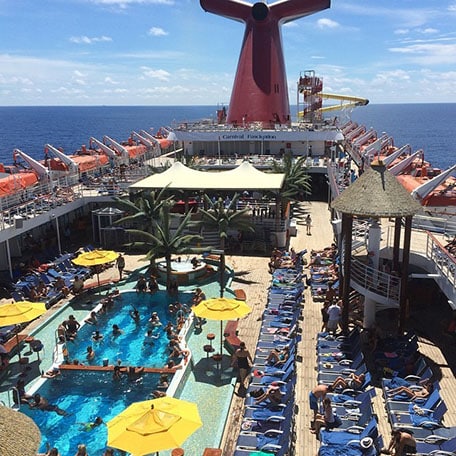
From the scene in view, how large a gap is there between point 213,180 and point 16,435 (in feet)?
56.5

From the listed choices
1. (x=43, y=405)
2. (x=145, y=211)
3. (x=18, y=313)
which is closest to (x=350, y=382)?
(x=43, y=405)

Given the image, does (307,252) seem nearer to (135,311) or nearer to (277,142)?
(135,311)

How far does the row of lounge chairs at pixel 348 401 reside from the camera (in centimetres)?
766

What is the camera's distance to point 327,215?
25.7 m

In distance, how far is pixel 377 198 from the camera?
11.1 m

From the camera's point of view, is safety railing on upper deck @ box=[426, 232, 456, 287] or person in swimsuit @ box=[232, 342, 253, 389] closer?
safety railing on upper deck @ box=[426, 232, 456, 287]

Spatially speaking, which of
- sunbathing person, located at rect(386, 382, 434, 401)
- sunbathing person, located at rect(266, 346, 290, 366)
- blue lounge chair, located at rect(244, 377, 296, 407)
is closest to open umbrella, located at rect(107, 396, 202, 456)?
blue lounge chair, located at rect(244, 377, 296, 407)

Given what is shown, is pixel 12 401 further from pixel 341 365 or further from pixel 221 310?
pixel 341 365

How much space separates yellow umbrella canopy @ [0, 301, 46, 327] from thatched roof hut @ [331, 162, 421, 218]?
740cm

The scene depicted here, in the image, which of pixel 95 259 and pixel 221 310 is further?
pixel 95 259

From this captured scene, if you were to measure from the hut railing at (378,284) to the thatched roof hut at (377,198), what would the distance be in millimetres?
1583

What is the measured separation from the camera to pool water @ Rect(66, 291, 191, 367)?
39.0ft

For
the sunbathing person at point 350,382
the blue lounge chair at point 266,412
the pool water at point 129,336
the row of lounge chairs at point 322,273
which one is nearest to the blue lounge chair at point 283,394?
the blue lounge chair at point 266,412

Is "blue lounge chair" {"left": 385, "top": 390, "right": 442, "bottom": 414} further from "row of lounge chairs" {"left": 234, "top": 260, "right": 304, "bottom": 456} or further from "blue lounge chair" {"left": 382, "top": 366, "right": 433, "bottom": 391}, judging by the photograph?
"row of lounge chairs" {"left": 234, "top": 260, "right": 304, "bottom": 456}
